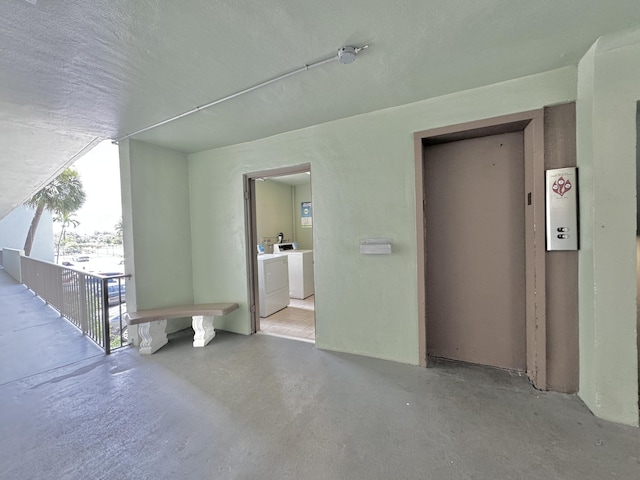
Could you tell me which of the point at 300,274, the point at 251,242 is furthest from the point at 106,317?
the point at 300,274

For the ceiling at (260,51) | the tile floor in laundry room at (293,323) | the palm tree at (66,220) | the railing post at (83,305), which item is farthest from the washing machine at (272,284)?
the palm tree at (66,220)

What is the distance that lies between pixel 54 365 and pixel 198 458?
7.44 ft

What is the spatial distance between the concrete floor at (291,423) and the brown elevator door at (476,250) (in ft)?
0.87

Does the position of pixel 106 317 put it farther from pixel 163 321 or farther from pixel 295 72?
pixel 295 72

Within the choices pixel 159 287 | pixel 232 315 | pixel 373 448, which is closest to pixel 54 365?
pixel 159 287

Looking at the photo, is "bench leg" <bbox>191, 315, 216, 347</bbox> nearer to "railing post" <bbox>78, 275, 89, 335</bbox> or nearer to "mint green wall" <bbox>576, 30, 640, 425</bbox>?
"railing post" <bbox>78, 275, 89, 335</bbox>

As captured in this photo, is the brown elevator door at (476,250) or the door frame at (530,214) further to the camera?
the brown elevator door at (476,250)

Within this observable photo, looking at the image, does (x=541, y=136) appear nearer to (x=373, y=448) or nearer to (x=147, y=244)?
(x=373, y=448)

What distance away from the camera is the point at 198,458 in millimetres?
1424

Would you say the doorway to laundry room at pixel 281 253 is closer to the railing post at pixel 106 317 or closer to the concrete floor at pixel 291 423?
the concrete floor at pixel 291 423

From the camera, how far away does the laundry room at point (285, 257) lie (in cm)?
382

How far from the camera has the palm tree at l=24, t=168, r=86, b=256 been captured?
8633mm

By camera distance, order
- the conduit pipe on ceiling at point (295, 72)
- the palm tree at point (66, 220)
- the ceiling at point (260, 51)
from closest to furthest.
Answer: the ceiling at point (260, 51)
the conduit pipe on ceiling at point (295, 72)
the palm tree at point (66, 220)

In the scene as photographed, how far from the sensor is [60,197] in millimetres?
8781
